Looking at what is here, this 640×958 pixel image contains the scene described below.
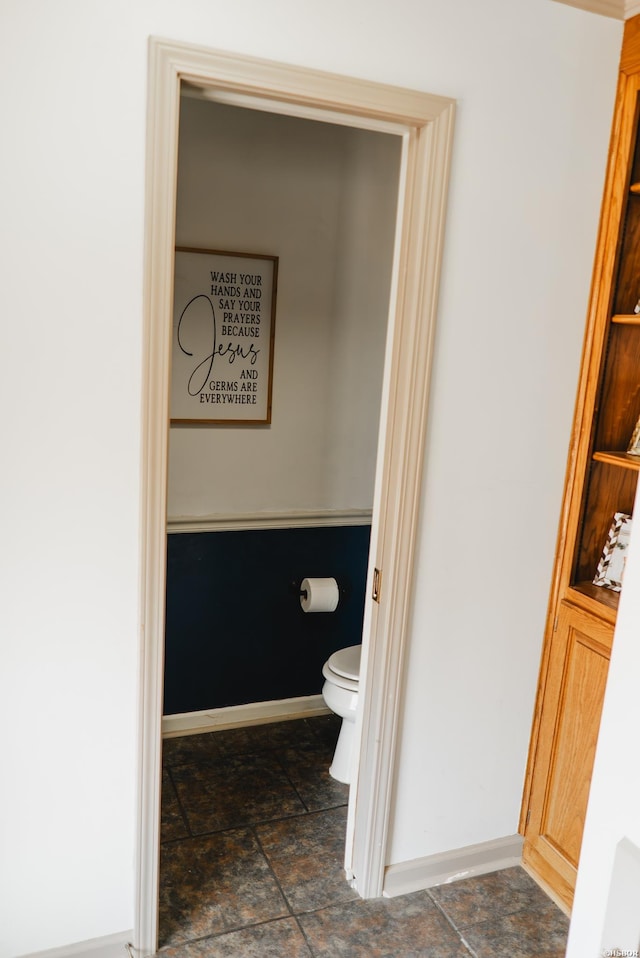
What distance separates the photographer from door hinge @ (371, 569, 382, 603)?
222cm

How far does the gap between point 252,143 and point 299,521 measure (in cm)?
147

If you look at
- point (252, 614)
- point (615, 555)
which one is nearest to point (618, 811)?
point (615, 555)

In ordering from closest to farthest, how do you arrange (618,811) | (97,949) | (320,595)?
(618,811), (97,949), (320,595)

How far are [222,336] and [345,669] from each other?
1.34 meters

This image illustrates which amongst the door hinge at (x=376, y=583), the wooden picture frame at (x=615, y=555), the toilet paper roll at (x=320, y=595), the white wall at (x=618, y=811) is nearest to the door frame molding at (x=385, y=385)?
the door hinge at (x=376, y=583)

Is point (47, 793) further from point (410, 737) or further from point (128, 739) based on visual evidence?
point (410, 737)

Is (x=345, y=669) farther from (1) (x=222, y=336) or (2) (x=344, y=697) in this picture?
(1) (x=222, y=336)

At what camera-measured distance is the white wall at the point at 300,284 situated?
2.91m

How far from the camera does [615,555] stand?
2.34 metres

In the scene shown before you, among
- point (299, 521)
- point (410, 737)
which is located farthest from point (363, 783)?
point (299, 521)

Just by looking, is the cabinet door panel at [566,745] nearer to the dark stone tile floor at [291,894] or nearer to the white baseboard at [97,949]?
the dark stone tile floor at [291,894]

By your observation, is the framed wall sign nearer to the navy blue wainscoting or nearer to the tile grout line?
the navy blue wainscoting

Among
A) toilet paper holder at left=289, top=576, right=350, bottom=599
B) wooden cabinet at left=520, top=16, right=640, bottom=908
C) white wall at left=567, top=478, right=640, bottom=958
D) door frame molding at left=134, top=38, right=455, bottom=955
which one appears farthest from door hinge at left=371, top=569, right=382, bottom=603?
white wall at left=567, top=478, right=640, bottom=958

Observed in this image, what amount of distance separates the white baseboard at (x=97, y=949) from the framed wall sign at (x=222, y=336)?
169 centimetres
